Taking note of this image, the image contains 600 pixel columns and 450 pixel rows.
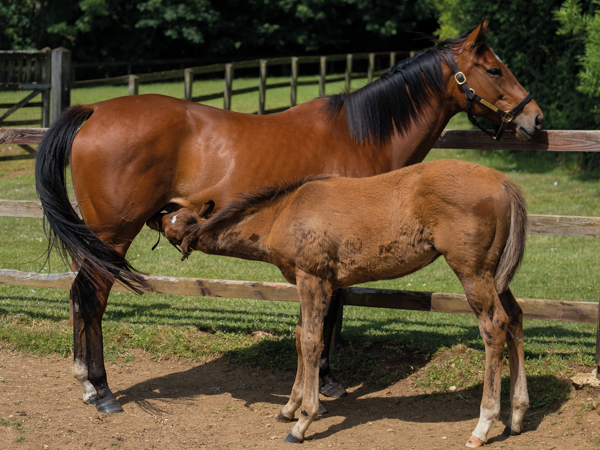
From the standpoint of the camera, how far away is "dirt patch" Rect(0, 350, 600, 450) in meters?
4.11

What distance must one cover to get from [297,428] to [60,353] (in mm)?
2588

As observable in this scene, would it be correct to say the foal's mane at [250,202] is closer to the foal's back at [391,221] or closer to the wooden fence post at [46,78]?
the foal's back at [391,221]

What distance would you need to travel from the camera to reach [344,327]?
6.36 meters

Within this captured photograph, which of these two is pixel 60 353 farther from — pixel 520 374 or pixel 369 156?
pixel 520 374

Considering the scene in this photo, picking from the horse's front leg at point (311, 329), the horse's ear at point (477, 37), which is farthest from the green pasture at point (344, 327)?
the horse's ear at point (477, 37)

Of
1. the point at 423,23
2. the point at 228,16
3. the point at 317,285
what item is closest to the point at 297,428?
the point at 317,285

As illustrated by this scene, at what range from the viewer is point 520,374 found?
418 cm

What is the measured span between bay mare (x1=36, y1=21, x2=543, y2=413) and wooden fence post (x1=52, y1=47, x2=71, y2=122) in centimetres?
529

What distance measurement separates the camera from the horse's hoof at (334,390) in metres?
4.97

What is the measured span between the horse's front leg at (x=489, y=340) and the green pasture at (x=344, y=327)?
74 centimetres

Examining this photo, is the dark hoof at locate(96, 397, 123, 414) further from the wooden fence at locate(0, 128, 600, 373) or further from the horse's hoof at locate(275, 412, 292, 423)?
the wooden fence at locate(0, 128, 600, 373)

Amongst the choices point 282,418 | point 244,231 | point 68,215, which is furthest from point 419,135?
point 68,215

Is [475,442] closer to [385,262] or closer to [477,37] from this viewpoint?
[385,262]

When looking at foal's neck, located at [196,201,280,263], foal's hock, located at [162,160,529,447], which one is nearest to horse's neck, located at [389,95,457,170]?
foal's hock, located at [162,160,529,447]
